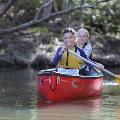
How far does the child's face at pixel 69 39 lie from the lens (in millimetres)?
11617

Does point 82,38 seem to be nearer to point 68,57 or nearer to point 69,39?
point 68,57

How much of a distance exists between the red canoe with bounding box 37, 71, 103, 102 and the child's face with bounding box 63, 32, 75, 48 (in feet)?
2.46

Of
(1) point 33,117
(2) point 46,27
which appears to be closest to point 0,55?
(2) point 46,27

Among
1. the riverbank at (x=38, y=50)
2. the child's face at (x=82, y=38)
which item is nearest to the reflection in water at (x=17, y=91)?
the child's face at (x=82, y=38)

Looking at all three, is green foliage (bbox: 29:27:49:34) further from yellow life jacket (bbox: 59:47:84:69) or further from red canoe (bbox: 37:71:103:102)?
yellow life jacket (bbox: 59:47:84:69)

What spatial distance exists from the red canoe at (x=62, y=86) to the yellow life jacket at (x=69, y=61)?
385 mm

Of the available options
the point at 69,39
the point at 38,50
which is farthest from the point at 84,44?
the point at 38,50

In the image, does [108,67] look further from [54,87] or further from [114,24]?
[54,87]

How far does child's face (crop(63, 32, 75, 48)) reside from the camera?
1162cm

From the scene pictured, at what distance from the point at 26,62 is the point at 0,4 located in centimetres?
342

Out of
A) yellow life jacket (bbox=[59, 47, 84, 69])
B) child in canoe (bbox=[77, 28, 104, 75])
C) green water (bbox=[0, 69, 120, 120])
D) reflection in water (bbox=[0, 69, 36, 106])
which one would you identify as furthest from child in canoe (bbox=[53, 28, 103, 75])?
reflection in water (bbox=[0, 69, 36, 106])

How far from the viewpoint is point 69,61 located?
12.0m

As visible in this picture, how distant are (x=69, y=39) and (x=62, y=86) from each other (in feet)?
3.50

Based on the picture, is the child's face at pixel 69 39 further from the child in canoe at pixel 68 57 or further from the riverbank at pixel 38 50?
the riverbank at pixel 38 50
